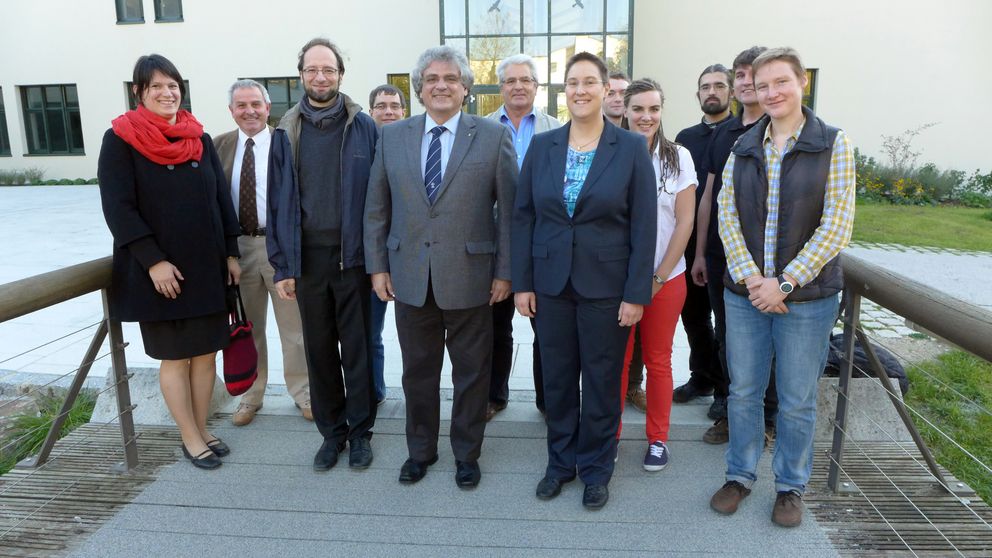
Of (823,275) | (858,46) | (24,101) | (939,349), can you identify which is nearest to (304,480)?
(823,275)

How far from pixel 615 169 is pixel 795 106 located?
739mm

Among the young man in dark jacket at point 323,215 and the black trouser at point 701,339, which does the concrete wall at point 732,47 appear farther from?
the young man in dark jacket at point 323,215

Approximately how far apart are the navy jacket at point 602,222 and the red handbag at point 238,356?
5.27 ft

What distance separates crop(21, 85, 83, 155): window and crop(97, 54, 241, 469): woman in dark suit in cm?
2104

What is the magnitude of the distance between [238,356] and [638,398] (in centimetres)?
221

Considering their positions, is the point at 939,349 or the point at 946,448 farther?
the point at 939,349

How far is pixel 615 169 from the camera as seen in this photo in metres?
2.91

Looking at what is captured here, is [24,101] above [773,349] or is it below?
above

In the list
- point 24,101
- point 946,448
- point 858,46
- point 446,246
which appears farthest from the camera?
point 24,101

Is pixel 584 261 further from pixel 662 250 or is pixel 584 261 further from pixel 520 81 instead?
pixel 520 81

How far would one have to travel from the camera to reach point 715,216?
3.65 meters

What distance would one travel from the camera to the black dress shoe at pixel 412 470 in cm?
326

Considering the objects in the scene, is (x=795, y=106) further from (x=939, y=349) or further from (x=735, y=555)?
(x=939, y=349)

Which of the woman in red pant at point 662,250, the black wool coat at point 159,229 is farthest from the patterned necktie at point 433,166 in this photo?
the black wool coat at point 159,229
